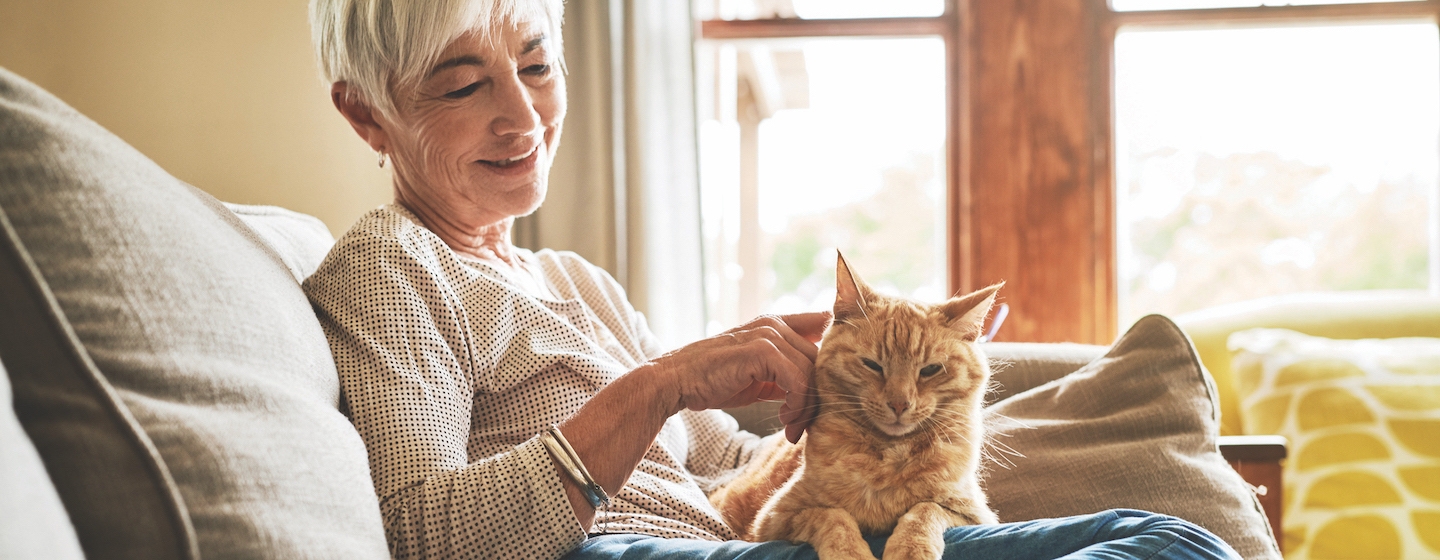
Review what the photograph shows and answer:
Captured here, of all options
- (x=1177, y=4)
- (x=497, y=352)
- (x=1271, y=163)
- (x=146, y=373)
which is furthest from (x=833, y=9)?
(x=146, y=373)

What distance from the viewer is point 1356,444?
1906 mm

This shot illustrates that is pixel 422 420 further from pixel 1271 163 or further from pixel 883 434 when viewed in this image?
pixel 1271 163

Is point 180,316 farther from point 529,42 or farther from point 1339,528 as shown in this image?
point 1339,528

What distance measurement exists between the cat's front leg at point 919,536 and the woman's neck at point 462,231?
2.48 ft

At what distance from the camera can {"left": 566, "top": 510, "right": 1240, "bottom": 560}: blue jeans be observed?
→ 2.52 feet

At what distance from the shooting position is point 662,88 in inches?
110

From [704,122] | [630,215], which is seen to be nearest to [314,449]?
[630,215]

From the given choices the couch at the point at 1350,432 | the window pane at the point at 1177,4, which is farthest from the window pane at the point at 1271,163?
the couch at the point at 1350,432

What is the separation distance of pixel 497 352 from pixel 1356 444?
72.2 inches

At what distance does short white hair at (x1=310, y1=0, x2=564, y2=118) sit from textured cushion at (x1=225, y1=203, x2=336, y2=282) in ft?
0.77

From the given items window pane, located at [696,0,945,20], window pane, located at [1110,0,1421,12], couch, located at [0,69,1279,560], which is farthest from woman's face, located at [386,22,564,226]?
window pane, located at [1110,0,1421,12]

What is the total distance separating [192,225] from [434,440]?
33 centimetres

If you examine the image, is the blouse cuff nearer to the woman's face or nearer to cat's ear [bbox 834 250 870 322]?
cat's ear [bbox 834 250 870 322]

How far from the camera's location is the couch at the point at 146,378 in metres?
0.59
